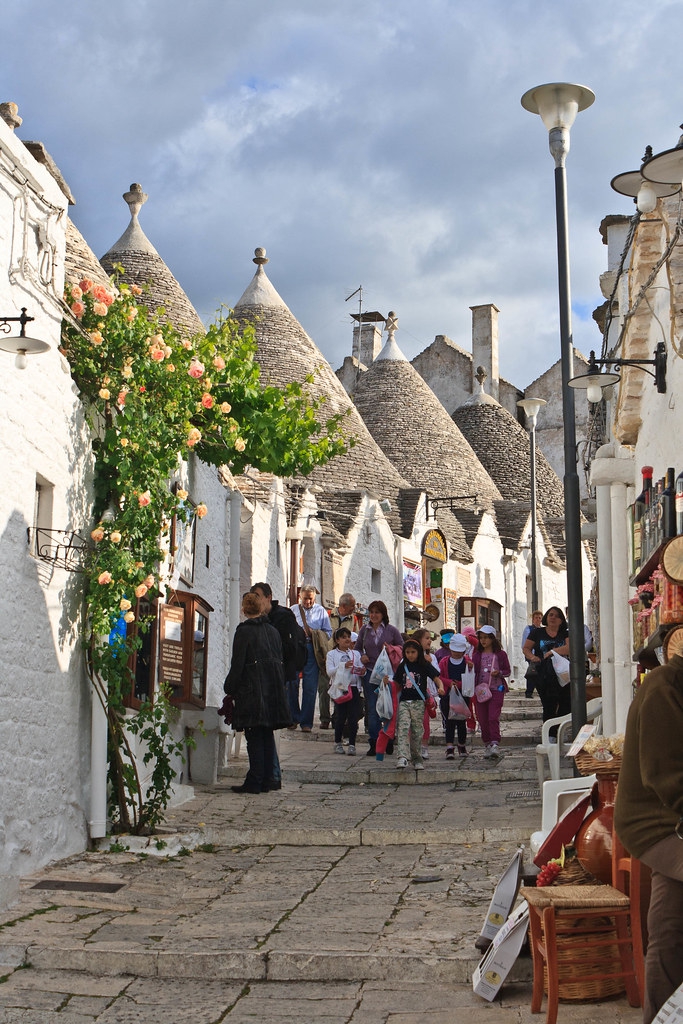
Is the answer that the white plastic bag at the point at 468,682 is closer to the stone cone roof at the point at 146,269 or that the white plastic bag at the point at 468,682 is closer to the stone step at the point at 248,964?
the stone step at the point at 248,964

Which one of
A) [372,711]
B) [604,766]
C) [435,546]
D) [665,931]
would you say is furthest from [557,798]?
[435,546]

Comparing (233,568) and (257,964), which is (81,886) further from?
(233,568)

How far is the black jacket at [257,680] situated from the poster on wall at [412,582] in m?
18.3

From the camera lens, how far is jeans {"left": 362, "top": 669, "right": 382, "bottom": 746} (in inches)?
543

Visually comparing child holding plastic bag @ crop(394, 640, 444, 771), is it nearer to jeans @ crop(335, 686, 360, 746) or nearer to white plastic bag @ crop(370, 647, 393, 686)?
white plastic bag @ crop(370, 647, 393, 686)

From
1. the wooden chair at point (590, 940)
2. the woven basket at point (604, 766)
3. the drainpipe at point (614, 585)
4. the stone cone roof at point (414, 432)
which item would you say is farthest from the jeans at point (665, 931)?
the stone cone roof at point (414, 432)

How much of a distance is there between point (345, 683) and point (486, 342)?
35.3m

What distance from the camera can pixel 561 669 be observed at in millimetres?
12344

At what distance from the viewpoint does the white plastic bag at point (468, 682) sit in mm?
13648

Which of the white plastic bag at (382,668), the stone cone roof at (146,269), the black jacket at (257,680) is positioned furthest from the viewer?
the stone cone roof at (146,269)

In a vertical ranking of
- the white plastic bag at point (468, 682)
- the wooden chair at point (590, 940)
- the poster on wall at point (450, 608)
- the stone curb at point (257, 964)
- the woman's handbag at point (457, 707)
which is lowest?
the stone curb at point (257, 964)

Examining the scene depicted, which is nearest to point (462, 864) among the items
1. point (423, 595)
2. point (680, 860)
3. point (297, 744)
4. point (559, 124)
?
point (680, 860)

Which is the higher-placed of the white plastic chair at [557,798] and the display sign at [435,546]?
the display sign at [435,546]

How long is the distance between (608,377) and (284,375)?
823 inches
